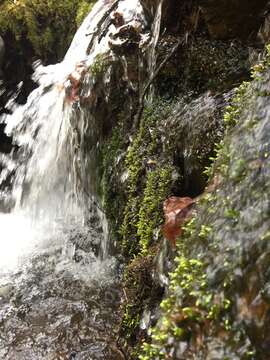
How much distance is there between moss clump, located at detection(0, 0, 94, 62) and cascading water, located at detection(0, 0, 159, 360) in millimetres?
1610

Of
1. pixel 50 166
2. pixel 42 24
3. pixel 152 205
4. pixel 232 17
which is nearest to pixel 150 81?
pixel 232 17

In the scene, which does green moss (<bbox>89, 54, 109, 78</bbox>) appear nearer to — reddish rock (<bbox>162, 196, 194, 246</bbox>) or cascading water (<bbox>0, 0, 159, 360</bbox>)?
cascading water (<bbox>0, 0, 159, 360</bbox>)

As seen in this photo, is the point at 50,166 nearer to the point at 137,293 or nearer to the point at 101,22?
the point at 101,22

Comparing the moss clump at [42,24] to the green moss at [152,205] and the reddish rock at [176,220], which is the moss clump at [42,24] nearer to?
the green moss at [152,205]

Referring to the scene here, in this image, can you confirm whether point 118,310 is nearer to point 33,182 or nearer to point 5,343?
point 5,343

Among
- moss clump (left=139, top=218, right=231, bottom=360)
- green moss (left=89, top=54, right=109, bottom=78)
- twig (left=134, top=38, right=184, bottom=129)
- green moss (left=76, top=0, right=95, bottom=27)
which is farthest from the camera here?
green moss (left=76, top=0, right=95, bottom=27)

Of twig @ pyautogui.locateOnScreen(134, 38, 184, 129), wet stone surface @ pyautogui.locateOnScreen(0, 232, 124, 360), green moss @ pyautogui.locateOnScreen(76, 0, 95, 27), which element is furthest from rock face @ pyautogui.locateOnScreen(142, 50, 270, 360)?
green moss @ pyautogui.locateOnScreen(76, 0, 95, 27)

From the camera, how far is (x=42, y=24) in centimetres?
844

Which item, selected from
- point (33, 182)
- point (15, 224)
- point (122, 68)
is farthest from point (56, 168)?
point (122, 68)

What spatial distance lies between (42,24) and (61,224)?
14.8ft

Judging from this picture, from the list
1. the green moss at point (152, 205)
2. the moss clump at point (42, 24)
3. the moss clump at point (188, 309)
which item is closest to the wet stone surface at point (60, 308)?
the green moss at point (152, 205)

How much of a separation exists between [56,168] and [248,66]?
8.28ft

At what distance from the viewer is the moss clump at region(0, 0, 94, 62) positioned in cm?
828

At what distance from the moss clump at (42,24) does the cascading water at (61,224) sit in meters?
1.61
